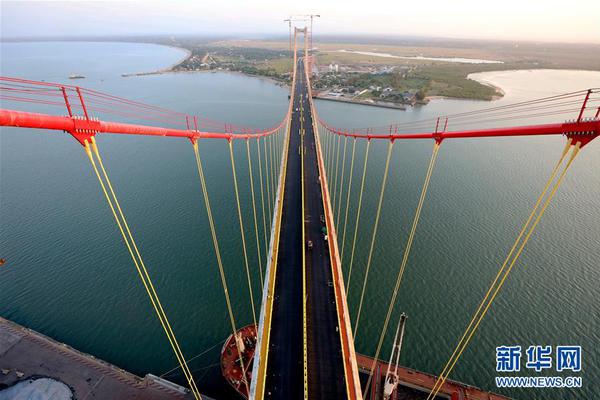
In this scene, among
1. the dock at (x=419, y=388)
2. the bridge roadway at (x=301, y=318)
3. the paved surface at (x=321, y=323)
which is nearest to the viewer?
the paved surface at (x=321, y=323)

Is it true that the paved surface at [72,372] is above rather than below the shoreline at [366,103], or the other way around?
below

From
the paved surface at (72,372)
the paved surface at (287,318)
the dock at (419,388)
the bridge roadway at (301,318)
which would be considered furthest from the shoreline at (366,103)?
the paved surface at (72,372)

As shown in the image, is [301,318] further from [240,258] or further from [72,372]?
[72,372]

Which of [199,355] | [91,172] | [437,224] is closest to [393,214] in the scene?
[437,224]

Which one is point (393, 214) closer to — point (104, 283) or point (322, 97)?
point (104, 283)

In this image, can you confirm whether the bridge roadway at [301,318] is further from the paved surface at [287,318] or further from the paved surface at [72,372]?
the paved surface at [72,372]

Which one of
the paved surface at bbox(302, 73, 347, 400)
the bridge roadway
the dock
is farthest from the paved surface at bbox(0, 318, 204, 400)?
the dock
